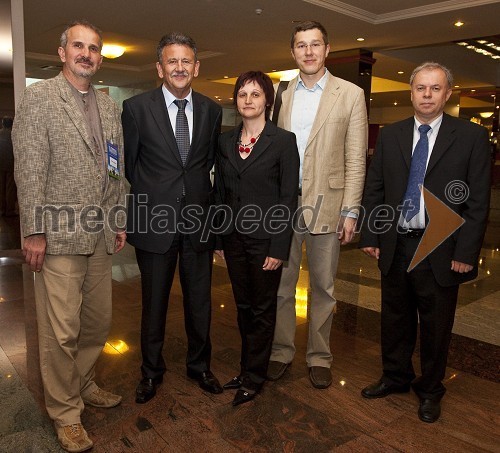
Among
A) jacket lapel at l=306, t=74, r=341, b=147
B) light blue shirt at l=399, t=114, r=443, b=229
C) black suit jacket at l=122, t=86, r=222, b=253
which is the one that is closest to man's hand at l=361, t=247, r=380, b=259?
light blue shirt at l=399, t=114, r=443, b=229

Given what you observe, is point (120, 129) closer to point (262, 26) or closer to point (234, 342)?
point (234, 342)

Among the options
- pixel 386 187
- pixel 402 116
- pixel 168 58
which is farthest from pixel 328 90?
pixel 402 116

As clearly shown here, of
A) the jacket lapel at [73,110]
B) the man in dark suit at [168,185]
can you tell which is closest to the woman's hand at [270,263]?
the man in dark suit at [168,185]

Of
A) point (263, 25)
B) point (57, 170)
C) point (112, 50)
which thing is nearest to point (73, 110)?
point (57, 170)

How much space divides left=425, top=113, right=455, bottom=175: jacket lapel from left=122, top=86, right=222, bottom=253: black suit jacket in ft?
3.45

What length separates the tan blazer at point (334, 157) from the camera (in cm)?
248

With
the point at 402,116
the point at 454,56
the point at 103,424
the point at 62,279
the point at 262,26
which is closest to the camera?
the point at 62,279

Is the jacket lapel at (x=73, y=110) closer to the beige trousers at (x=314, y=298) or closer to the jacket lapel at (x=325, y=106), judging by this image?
the jacket lapel at (x=325, y=106)

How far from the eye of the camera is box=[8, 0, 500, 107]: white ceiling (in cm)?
621

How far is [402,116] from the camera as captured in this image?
61.7ft

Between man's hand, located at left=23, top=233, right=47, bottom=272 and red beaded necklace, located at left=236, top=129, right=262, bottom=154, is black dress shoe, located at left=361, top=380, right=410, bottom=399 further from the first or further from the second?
man's hand, located at left=23, top=233, right=47, bottom=272

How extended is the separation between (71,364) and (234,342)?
128 cm

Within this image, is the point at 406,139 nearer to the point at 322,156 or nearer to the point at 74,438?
the point at 322,156

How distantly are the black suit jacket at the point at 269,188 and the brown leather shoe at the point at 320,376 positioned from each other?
2.43 ft
